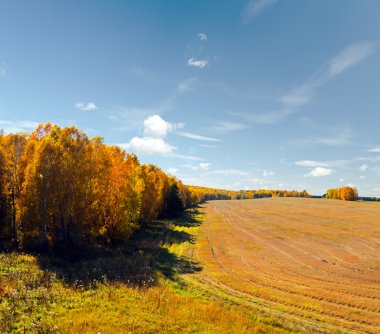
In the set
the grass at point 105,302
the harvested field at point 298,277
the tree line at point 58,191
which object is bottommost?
the harvested field at point 298,277

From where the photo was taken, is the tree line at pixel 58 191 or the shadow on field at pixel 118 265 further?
the tree line at pixel 58 191

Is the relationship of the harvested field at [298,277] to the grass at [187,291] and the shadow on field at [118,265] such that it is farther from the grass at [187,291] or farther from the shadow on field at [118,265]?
the shadow on field at [118,265]

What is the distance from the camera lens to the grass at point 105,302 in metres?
13.8

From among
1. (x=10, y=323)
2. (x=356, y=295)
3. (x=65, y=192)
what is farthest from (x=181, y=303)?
(x=65, y=192)

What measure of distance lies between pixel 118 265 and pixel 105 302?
9.90m

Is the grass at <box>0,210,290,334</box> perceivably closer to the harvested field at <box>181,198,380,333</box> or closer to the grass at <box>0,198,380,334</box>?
the grass at <box>0,198,380,334</box>

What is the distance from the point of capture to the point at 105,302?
16703 millimetres

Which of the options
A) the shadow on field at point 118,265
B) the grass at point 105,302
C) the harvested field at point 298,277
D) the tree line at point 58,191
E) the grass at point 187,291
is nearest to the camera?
the grass at point 105,302

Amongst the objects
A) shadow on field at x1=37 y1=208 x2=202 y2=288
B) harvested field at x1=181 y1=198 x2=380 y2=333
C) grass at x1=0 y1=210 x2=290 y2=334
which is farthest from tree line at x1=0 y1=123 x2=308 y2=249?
harvested field at x1=181 y1=198 x2=380 y2=333

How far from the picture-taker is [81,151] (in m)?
33.4

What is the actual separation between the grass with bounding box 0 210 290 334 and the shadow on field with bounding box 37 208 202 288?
0.28ft

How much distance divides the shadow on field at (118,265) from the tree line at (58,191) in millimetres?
3516

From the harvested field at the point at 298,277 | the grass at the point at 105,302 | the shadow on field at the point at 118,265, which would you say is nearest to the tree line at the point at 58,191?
the shadow on field at the point at 118,265

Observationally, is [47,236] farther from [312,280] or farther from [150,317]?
[312,280]
